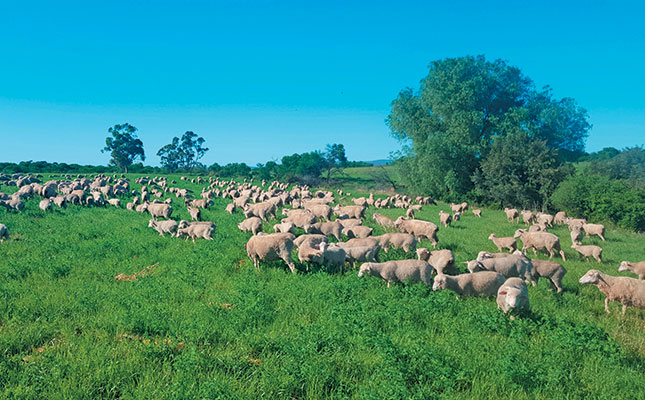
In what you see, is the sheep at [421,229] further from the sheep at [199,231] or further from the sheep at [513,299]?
the sheep at [199,231]

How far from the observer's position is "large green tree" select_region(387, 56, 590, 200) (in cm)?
3862

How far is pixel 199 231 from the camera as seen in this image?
618 inches

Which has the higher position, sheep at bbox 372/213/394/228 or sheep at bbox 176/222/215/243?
sheep at bbox 176/222/215/243

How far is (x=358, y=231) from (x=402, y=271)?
603cm

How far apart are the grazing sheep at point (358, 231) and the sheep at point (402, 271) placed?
5564 millimetres

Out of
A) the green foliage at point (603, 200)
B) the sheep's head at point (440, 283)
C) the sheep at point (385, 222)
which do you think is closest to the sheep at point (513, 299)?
the sheep's head at point (440, 283)

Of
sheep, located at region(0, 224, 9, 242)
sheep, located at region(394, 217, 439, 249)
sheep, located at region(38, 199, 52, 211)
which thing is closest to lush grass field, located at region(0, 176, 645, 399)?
sheep, located at region(0, 224, 9, 242)

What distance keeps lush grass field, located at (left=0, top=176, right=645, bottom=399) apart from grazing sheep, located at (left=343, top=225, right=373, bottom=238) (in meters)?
5.11

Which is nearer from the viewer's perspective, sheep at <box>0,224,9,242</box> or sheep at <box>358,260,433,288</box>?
sheep at <box>358,260,433,288</box>

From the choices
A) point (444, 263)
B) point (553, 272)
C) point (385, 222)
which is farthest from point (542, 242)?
point (385, 222)

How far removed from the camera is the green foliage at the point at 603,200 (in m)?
26.0

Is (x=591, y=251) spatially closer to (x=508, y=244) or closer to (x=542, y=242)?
(x=542, y=242)

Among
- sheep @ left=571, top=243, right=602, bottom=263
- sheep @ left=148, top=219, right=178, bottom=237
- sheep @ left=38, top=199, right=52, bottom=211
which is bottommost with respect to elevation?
sheep @ left=571, top=243, right=602, bottom=263

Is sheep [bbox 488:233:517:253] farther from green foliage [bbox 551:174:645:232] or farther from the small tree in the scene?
the small tree
